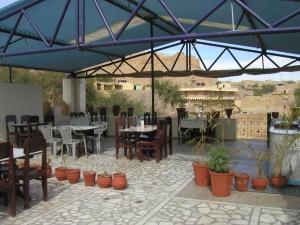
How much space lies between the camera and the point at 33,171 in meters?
4.96

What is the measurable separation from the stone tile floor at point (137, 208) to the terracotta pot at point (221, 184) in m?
0.27

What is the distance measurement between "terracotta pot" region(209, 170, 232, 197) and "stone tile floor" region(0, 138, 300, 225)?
275 mm

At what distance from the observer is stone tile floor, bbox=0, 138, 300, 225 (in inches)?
168

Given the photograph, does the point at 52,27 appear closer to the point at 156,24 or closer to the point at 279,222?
the point at 156,24

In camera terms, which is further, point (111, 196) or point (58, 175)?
point (58, 175)

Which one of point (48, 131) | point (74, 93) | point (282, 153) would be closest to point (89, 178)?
point (282, 153)

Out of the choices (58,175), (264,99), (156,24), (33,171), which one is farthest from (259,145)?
(264,99)

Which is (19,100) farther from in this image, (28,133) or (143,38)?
(143,38)

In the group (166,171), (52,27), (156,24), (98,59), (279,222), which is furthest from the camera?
(98,59)

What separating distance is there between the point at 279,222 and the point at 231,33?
90.8 inches

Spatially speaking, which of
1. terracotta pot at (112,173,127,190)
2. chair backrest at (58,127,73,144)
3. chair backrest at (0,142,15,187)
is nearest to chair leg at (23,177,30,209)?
chair backrest at (0,142,15,187)

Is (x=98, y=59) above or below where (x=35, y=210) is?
above

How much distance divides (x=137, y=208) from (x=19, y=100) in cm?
807

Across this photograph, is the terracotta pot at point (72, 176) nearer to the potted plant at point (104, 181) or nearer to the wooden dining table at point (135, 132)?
the potted plant at point (104, 181)
